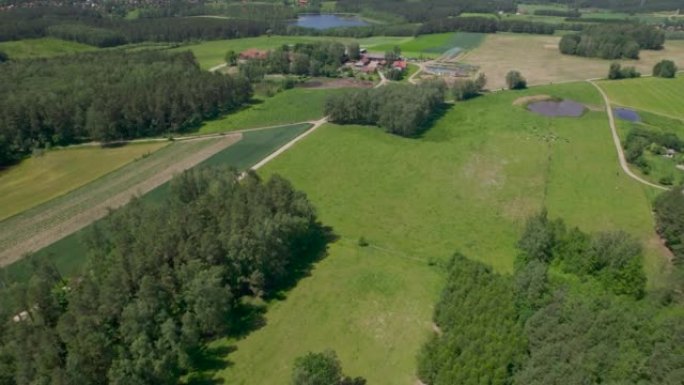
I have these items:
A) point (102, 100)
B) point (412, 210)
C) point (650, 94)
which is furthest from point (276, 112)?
point (650, 94)

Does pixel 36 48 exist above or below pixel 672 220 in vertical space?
above

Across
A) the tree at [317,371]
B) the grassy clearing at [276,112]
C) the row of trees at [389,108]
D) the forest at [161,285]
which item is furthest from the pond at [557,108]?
the tree at [317,371]

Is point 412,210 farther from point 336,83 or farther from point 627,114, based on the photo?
point 336,83

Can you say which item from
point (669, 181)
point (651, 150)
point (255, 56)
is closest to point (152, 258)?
point (669, 181)

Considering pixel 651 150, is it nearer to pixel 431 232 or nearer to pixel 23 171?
pixel 431 232

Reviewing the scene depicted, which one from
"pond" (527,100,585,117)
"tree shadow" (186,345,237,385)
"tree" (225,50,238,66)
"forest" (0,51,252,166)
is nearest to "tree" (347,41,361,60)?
"tree" (225,50,238,66)

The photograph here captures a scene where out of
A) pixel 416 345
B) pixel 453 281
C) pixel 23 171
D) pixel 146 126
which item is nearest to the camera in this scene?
pixel 416 345

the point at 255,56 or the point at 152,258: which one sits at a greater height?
the point at 255,56
